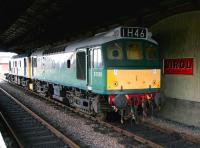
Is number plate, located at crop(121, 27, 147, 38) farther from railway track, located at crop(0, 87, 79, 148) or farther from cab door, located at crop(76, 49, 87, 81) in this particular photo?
railway track, located at crop(0, 87, 79, 148)

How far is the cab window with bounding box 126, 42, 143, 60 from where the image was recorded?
1205cm

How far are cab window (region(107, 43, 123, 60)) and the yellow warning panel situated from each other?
1.59ft

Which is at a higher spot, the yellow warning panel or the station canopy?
the station canopy

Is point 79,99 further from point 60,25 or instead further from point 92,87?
point 60,25

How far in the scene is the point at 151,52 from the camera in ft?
41.0

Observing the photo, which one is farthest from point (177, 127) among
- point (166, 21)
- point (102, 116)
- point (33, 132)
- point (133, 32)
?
point (33, 132)

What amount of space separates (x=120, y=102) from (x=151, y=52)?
2415mm

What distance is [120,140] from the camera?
1015 cm

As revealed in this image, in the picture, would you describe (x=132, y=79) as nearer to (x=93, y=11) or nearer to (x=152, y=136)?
(x=152, y=136)

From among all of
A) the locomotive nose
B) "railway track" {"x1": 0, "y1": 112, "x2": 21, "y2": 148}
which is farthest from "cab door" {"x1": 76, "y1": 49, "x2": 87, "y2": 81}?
"railway track" {"x1": 0, "y1": 112, "x2": 21, "y2": 148}

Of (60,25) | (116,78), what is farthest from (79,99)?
(60,25)

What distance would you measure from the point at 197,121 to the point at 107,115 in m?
3.58

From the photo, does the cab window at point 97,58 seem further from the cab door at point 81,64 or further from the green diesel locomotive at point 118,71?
the cab door at point 81,64

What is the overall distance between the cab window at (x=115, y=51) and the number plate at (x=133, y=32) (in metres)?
0.44
